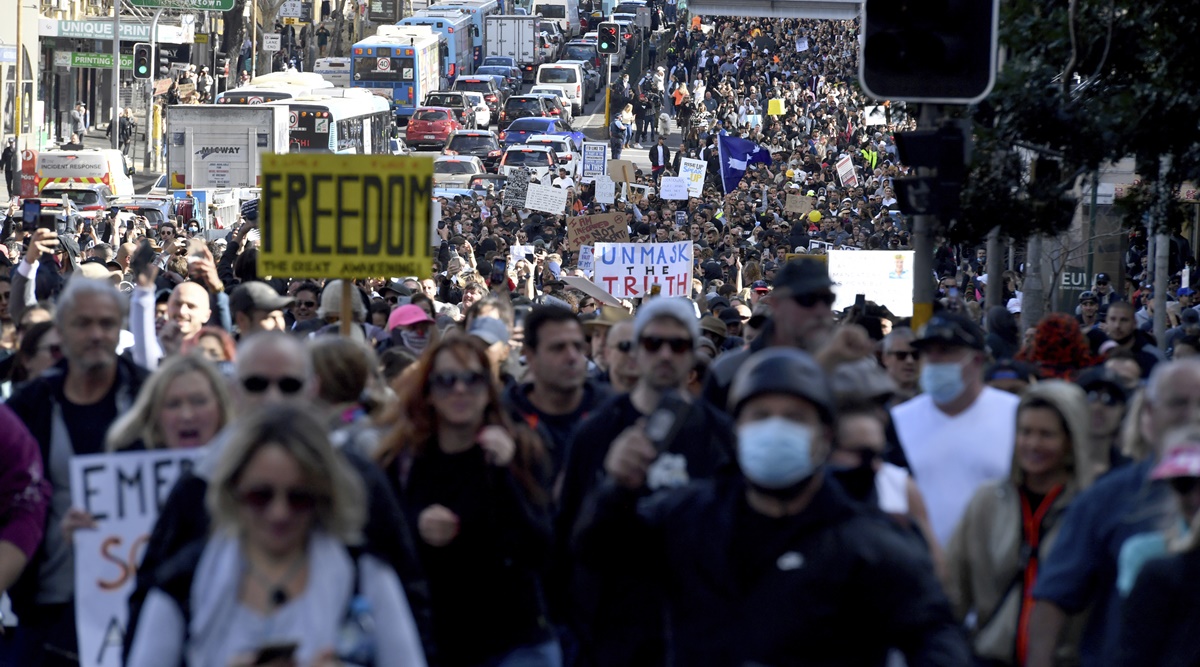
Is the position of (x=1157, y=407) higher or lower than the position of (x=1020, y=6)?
lower

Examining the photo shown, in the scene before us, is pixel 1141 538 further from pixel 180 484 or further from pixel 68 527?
pixel 68 527

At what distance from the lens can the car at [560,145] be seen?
4700 centimetres

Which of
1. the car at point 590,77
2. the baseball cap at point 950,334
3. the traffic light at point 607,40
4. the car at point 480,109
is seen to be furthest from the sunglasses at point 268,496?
the car at point 590,77

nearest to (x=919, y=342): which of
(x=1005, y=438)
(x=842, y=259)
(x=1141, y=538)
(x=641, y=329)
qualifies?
(x=1005, y=438)

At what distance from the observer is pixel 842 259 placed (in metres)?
18.6

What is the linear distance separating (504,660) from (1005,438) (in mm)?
1905

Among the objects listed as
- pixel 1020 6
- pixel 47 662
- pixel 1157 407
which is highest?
pixel 1020 6

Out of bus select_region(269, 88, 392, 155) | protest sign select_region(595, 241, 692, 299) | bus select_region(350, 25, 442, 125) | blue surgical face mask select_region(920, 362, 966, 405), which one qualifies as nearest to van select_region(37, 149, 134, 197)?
bus select_region(269, 88, 392, 155)

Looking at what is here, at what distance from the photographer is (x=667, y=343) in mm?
5895

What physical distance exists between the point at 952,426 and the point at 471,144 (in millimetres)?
43103

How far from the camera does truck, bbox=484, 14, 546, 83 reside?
73500 millimetres

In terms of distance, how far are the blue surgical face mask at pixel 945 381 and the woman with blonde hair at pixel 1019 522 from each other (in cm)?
81

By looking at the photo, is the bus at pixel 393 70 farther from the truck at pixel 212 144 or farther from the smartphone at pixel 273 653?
the smartphone at pixel 273 653

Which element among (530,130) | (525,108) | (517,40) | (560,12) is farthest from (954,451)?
(560,12)
